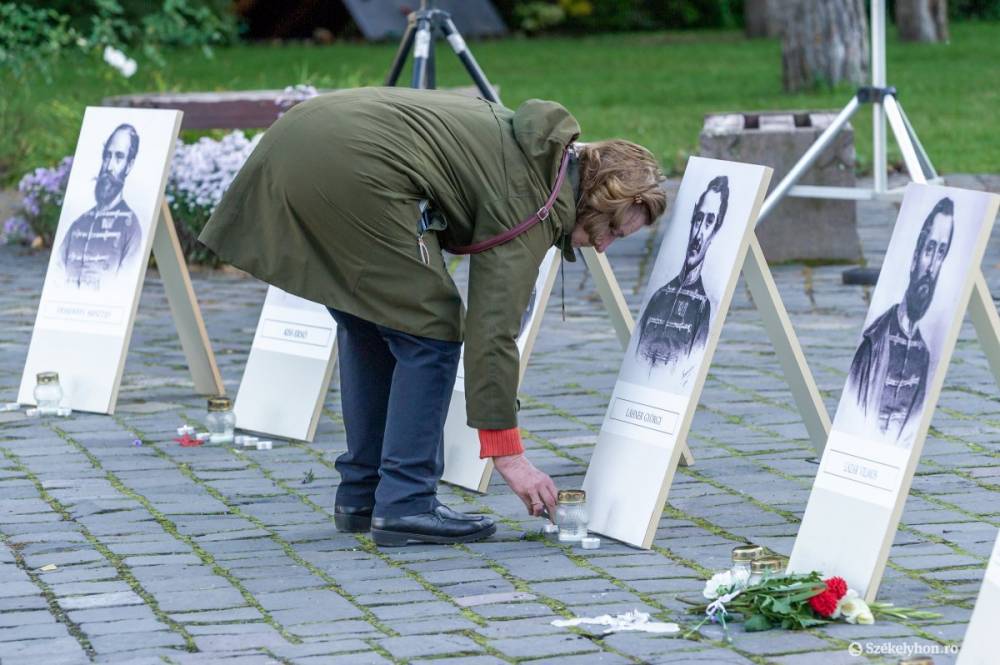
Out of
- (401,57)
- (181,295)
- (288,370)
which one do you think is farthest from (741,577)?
(401,57)

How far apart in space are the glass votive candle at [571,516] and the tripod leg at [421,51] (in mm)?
3322

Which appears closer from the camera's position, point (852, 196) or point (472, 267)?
point (472, 267)


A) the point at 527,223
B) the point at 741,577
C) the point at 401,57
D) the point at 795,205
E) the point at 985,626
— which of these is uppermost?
the point at 401,57

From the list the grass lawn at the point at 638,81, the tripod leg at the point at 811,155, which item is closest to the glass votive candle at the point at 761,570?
the tripod leg at the point at 811,155

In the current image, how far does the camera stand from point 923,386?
389 centimetres

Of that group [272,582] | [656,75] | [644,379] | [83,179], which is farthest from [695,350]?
[656,75]

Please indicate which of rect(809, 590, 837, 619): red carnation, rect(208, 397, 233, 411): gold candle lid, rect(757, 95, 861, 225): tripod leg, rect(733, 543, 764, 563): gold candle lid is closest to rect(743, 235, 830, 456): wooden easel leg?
rect(733, 543, 764, 563): gold candle lid

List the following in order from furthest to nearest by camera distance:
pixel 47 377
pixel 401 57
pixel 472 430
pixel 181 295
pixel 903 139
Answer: pixel 903 139
pixel 401 57
pixel 181 295
pixel 47 377
pixel 472 430

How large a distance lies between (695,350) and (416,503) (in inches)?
33.5

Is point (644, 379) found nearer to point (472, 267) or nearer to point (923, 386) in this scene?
point (472, 267)

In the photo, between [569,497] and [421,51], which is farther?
[421,51]

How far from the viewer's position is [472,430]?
17.2ft

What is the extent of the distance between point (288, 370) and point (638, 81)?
517 inches

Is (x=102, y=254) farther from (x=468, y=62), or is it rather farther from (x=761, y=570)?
(x=761, y=570)
